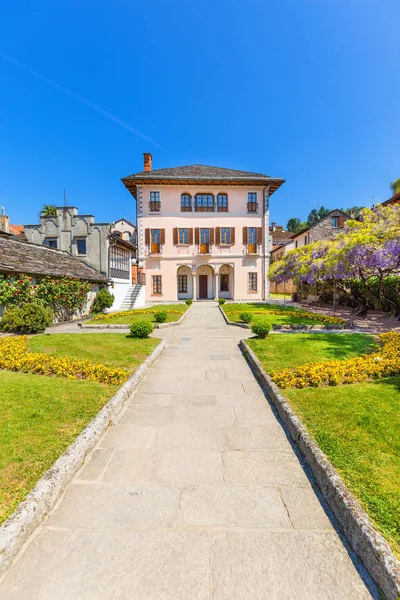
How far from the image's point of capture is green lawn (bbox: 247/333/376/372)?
7.15 metres

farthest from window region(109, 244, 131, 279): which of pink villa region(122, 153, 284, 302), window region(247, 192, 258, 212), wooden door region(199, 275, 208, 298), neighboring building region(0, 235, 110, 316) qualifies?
window region(247, 192, 258, 212)

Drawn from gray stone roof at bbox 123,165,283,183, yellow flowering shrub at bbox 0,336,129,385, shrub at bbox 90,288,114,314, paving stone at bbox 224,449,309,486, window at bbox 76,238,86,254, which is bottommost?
paving stone at bbox 224,449,309,486

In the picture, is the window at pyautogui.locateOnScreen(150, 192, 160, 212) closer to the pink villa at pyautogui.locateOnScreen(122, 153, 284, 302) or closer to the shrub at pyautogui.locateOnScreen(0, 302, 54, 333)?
the pink villa at pyautogui.locateOnScreen(122, 153, 284, 302)

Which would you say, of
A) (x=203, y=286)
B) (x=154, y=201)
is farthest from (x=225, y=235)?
(x=154, y=201)

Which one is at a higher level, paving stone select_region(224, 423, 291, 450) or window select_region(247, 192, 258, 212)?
window select_region(247, 192, 258, 212)

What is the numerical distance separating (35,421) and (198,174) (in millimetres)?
28392

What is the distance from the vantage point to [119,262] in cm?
2266

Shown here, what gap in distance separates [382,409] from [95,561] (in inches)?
166

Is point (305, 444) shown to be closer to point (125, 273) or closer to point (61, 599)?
point (61, 599)

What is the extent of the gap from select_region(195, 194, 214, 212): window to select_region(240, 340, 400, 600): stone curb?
88.4 ft

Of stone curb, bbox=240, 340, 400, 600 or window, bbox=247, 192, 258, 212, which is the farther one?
window, bbox=247, 192, 258, 212

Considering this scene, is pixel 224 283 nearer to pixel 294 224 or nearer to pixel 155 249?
pixel 155 249

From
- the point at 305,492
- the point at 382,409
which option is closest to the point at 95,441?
the point at 305,492

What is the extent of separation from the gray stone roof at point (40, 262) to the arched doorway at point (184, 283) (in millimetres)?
12503
